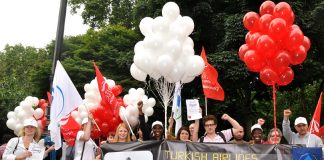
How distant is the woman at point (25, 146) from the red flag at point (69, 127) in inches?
118

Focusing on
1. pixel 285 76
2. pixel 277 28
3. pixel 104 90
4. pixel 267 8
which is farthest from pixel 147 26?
pixel 285 76

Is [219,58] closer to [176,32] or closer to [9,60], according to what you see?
[176,32]

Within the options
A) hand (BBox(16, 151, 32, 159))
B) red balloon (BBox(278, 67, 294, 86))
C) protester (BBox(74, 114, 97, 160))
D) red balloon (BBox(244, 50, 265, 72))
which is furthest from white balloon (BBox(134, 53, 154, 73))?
hand (BBox(16, 151, 32, 159))

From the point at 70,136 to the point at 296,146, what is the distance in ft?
16.8

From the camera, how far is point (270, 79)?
1034 cm

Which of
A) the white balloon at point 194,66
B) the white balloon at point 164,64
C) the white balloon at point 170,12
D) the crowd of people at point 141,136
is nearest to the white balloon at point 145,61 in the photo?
the white balloon at point 164,64

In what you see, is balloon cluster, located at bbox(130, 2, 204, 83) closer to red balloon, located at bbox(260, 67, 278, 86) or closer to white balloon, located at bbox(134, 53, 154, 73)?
white balloon, located at bbox(134, 53, 154, 73)

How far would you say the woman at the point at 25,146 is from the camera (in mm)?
7336

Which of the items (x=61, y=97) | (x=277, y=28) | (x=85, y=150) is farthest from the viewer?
(x=61, y=97)

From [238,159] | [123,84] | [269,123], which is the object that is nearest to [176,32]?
[238,159]

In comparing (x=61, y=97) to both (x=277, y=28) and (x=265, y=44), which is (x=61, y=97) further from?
(x=277, y=28)

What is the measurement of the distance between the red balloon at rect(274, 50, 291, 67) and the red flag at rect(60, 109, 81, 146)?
432 centimetres

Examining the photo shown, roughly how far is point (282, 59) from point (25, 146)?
528 centimetres

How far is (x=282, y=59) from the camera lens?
10.2 metres
